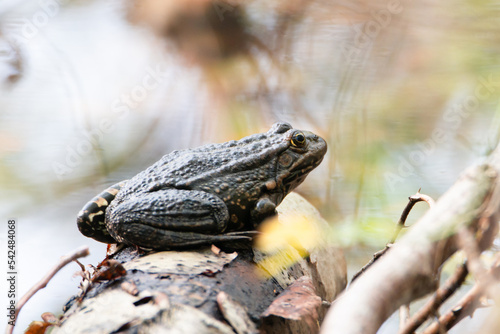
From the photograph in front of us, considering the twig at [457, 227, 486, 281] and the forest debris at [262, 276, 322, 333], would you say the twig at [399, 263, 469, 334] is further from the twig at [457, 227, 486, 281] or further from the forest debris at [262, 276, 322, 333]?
the forest debris at [262, 276, 322, 333]

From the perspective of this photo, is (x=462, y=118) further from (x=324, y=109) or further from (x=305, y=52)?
(x=305, y=52)

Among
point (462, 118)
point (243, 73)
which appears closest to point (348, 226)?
point (462, 118)

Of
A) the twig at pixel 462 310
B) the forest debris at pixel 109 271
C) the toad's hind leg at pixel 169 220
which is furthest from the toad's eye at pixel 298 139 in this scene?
the twig at pixel 462 310

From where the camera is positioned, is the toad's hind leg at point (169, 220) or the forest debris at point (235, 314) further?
the toad's hind leg at point (169, 220)

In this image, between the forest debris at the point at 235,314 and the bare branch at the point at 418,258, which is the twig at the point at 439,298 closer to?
the bare branch at the point at 418,258

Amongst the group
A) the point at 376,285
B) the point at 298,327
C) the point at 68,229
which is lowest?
the point at 68,229

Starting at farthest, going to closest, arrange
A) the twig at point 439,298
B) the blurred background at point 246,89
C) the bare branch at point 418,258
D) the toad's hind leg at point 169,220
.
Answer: the blurred background at point 246,89
the toad's hind leg at point 169,220
the twig at point 439,298
the bare branch at point 418,258

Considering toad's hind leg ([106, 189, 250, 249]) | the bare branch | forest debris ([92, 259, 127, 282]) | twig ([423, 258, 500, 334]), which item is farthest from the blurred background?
the bare branch
